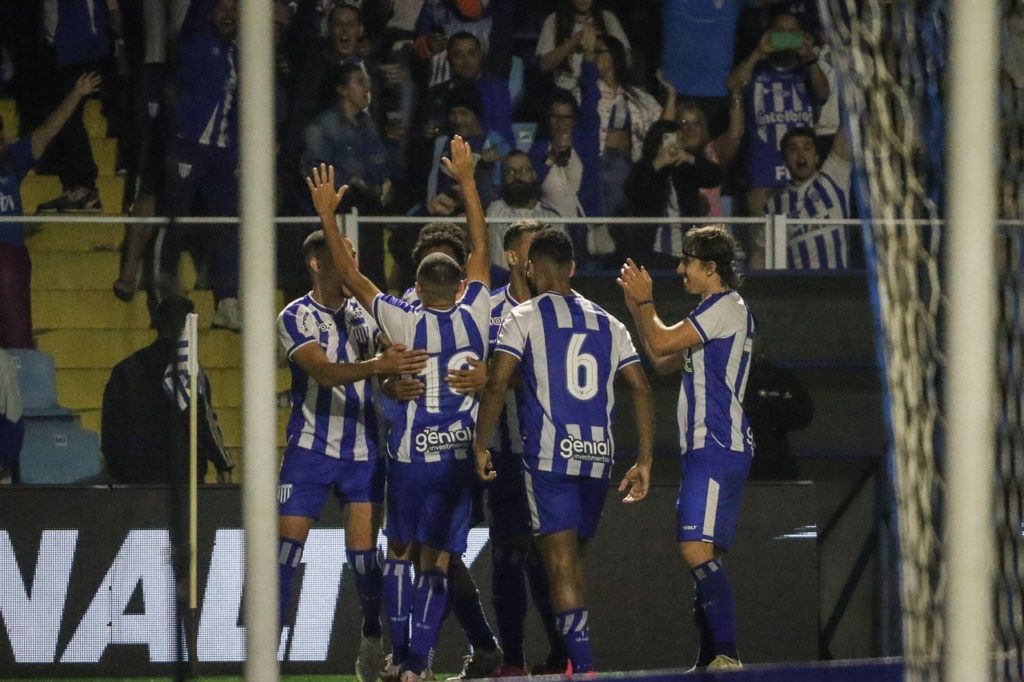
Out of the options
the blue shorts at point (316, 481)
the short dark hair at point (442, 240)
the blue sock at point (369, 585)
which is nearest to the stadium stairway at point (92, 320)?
the blue shorts at point (316, 481)

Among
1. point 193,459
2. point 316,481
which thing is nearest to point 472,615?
point 316,481

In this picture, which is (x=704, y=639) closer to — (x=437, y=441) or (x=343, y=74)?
(x=437, y=441)

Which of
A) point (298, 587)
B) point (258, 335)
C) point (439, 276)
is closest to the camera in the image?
point (258, 335)

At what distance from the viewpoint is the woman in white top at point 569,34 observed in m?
8.60

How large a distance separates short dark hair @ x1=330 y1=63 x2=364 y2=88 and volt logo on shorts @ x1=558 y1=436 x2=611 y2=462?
3.20 metres

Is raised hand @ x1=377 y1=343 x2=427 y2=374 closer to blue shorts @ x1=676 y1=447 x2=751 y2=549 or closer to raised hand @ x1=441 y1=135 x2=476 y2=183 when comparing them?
raised hand @ x1=441 y1=135 x2=476 y2=183

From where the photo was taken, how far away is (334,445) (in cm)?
602

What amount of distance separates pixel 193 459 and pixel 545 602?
147cm

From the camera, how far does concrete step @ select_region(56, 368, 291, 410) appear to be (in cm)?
631

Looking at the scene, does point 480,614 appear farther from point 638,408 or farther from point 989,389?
point 989,389

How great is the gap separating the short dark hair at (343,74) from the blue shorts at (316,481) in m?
2.67

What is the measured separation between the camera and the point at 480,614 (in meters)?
6.07

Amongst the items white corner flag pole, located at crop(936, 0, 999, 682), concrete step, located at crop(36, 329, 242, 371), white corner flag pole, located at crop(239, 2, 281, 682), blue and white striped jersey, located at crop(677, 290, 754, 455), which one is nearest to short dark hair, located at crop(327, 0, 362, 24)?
concrete step, located at crop(36, 329, 242, 371)

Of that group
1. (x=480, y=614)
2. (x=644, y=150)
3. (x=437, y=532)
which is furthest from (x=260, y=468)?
(x=644, y=150)
